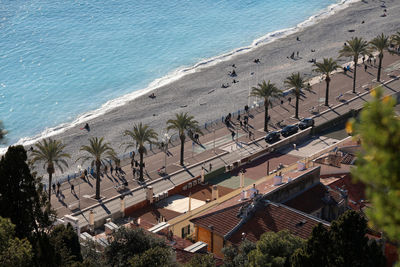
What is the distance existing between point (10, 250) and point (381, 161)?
1367 cm

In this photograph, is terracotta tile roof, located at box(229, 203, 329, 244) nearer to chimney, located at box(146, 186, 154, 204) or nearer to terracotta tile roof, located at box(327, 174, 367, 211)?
terracotta tile roof, located at box(327, 174, 367, 211)

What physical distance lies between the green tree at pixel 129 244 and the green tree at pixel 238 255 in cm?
301

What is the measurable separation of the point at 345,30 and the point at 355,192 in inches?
2994

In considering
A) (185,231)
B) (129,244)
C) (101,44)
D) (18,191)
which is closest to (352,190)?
(185,231)

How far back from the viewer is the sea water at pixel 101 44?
93188mm

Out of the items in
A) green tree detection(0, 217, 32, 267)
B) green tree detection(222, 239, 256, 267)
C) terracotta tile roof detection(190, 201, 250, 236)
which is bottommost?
Answer: terracotta tile roof detection(190, 201, 250, 236)

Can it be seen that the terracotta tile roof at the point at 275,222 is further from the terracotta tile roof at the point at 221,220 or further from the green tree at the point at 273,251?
the green tree at the point at 273,251

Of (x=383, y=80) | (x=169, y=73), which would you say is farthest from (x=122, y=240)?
(x=169, y=73)

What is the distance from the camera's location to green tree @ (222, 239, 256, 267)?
95.8ft

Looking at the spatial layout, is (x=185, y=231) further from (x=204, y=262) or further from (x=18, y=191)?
(x=18, y=191)

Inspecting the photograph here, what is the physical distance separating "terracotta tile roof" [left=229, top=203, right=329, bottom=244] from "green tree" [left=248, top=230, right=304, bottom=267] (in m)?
7.10

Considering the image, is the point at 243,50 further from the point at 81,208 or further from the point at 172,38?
the point at 81,208

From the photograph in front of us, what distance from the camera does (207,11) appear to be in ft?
469

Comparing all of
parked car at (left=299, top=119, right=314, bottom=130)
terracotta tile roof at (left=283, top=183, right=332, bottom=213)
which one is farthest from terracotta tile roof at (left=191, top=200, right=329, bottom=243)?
parked car at (left=299, top=119, right=314, bottom=130)
